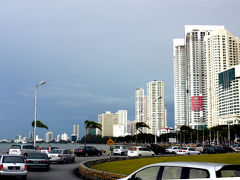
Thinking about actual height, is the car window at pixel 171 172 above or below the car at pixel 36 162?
above

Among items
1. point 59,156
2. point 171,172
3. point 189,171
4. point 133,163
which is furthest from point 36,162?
point 189,171

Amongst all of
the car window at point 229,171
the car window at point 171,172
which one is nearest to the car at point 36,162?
the car window at point 171,172

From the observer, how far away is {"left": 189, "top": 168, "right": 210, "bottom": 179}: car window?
22.4ft

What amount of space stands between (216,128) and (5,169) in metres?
142

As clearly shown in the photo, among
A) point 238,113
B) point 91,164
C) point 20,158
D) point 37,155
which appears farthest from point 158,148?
point 238,113

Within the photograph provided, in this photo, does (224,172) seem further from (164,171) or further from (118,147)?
(118,147)

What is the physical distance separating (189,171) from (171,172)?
54 cm

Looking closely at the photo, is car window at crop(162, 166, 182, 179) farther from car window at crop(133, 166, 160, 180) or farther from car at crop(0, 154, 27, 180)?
car at crop(0, 154, 27, 180)

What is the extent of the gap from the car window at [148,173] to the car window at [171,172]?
0.27 meters

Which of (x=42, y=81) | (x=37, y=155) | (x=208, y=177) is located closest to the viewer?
(x=208, y=177)

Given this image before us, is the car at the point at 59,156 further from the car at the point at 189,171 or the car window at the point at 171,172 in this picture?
the car window at the point at 171,172

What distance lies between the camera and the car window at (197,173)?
6.84 metres

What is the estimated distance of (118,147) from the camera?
172 ft

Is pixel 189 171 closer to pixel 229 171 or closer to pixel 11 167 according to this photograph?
pixel 229 171
